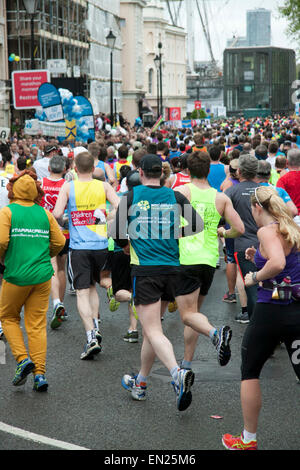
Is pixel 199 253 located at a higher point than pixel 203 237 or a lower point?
lower

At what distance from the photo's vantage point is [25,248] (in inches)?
256

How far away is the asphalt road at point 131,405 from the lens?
539 cm

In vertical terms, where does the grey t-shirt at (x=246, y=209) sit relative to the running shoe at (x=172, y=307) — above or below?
above

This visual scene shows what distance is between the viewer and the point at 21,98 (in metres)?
23.8

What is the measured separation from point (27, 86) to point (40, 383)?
1849 cm

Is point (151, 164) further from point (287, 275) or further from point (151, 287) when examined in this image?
point (287, 275)

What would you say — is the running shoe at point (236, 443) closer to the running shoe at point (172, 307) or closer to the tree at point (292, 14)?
the running shoe at point (172, 307)

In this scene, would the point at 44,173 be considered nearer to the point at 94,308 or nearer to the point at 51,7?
the point at 94,308

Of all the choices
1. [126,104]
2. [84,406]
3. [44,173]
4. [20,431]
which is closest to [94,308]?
[84,406]

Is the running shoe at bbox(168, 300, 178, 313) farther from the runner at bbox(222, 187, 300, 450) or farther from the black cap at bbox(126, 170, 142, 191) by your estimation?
the runner at bbox(222, 187, 300, 450)

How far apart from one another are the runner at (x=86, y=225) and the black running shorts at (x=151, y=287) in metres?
1.67

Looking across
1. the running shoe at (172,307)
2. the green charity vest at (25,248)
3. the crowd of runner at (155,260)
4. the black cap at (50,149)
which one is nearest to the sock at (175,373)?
the crowd of runner at (155,260)

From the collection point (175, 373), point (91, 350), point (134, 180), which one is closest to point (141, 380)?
point (175, 373)

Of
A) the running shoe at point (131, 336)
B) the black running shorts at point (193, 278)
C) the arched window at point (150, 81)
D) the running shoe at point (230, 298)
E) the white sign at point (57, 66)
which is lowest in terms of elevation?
the running shoe at point (230, 298)
